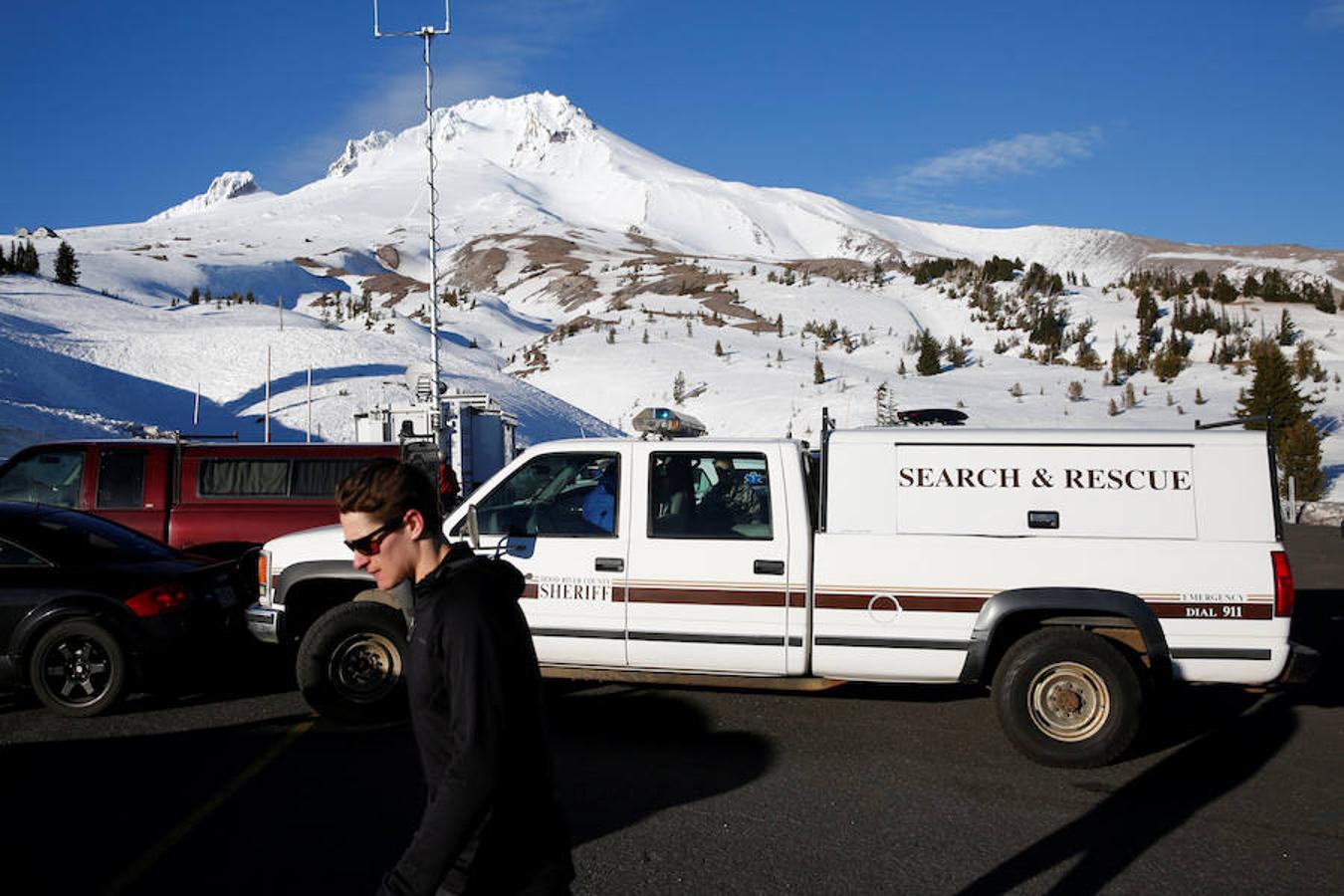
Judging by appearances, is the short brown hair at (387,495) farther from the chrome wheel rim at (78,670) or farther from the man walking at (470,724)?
the chrome wheel rim at (78,670)

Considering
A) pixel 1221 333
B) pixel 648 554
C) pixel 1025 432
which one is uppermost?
pixel 1221 333

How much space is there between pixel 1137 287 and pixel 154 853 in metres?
56.7

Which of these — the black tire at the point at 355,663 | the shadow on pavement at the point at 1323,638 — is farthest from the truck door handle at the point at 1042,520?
the black tire at the point at 355,663

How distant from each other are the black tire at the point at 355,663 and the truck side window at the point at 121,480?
411 cm

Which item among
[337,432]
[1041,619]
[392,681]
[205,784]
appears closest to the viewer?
[205,784]

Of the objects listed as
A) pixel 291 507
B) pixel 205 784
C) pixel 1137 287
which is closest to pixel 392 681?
pixel 205 784

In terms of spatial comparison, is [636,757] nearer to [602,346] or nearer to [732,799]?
[732,799]

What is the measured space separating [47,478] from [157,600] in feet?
12.6

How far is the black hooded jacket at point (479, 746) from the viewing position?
2.10 metres

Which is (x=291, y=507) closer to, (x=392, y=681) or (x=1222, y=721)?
(x=392, y=681)

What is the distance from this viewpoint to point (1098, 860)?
14.9 ft

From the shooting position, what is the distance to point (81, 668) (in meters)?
6.66

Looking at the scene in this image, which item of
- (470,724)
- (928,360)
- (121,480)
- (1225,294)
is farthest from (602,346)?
(470,724)

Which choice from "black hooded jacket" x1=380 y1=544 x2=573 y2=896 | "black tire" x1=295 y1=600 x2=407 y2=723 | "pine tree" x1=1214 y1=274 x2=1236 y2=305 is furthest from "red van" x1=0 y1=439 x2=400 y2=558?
"pine tree" x1=1214 y1=274 x2=1236 y2=305
